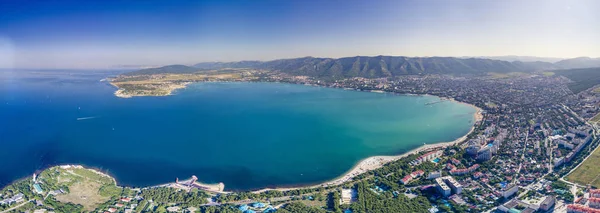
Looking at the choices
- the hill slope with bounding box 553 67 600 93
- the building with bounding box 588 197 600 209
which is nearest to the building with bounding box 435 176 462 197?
the building with bounding box 588 197 600 209

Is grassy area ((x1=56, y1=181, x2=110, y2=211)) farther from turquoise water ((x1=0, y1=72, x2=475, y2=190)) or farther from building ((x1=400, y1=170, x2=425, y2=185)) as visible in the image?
building ((x1=400, y1=170, x2=425, y2=185))

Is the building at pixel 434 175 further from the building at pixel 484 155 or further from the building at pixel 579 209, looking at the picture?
the building at pixel 579 209

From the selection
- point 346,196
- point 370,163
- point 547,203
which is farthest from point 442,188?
point 370,163

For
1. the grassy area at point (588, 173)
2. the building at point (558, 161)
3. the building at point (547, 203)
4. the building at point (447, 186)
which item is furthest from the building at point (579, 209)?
the building at point (558, 161)

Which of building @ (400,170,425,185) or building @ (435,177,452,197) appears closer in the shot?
building @ (435,177,452,197)

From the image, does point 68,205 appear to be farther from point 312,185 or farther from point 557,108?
point 557,108

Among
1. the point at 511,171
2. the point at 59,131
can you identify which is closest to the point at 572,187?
the point at 511,171
